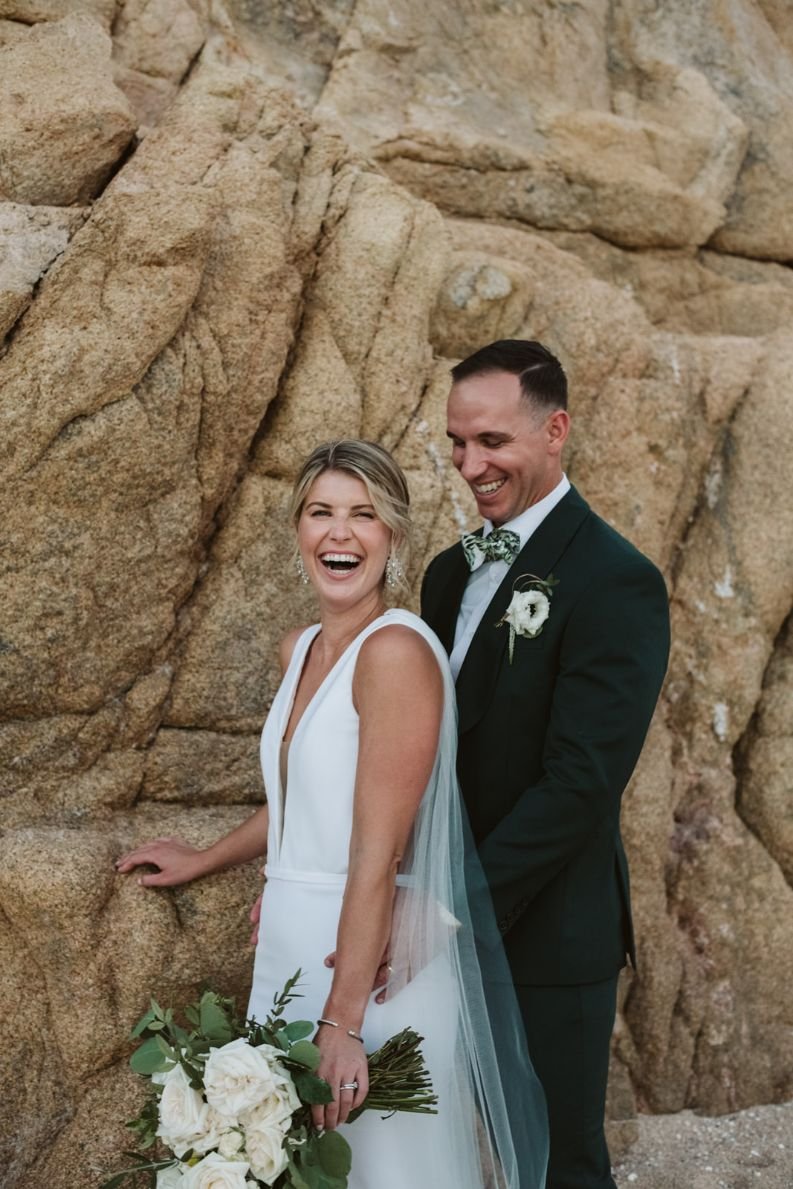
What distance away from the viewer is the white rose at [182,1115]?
3.13 m

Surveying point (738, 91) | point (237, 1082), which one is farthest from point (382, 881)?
point (738, 91)

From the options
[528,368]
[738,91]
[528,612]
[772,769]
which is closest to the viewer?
[528,612]

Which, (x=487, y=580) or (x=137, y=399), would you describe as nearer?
(x=487, y=580)

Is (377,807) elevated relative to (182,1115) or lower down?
elevated

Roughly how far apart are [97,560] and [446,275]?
260 centimetres

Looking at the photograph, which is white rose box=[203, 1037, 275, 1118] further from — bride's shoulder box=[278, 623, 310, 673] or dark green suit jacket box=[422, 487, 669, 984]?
bride's shoulder box=[278, 623, 310, 673]

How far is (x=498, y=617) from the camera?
418 cm

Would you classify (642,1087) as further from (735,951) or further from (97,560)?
(97,560)

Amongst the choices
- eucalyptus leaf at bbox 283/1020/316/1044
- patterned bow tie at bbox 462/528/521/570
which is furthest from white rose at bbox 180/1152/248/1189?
patterned bow tie at bbox 462/528/521/570

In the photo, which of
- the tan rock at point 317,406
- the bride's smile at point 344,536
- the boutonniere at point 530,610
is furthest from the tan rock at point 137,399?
the boutonniere at point 530,610

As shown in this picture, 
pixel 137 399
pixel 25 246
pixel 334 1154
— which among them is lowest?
pixel 334 1154

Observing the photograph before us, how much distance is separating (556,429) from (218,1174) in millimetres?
2778

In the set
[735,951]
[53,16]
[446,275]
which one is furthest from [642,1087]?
[53,16]

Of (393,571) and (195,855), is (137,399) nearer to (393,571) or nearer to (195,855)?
(393,571)
